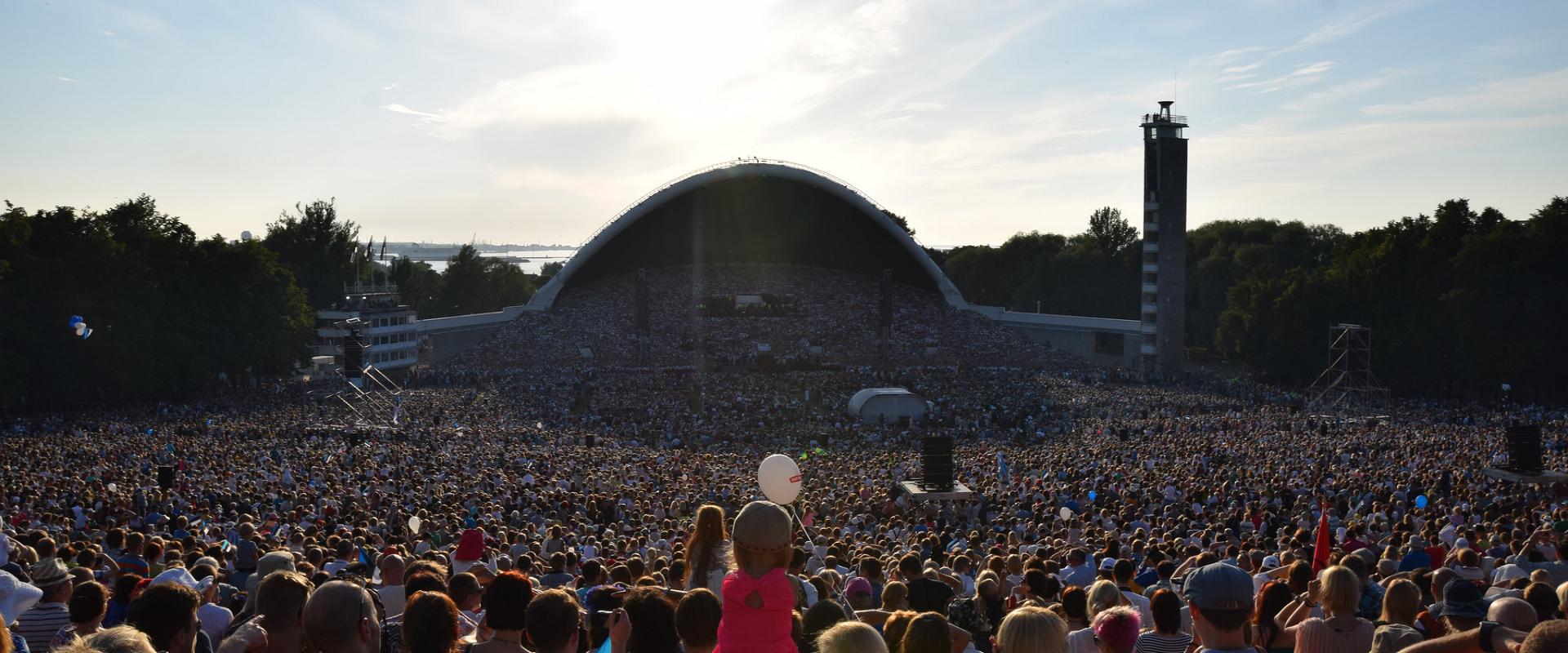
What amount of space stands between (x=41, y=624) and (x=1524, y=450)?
20.4 meters

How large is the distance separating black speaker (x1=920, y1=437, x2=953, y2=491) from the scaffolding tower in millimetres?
23301

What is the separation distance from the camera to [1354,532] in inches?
461

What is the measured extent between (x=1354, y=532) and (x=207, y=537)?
11.6 metres

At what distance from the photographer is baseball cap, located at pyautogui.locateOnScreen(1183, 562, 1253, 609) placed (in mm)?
3953

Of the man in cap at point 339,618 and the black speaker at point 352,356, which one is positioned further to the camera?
the black speaker at point 352,356

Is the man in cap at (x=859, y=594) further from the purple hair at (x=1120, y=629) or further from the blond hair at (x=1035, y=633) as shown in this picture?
the blond hair at (x=1035, y=633)

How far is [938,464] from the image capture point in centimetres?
1786

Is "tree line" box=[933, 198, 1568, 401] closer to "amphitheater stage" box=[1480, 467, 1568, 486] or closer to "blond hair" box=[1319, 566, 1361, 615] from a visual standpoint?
"amphitheater stage" box=[1480, 467, 1568, 486]

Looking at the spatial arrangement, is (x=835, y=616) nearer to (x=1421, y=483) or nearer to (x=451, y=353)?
(x=1421, y=483)

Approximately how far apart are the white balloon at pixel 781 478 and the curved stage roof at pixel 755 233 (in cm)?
4845

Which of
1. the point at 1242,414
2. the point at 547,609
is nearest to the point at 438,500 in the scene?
the point at 547,609

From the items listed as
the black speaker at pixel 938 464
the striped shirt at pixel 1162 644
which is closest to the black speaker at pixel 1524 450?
the black speaker at pixel 938 464

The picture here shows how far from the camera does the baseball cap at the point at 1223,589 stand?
3953mm

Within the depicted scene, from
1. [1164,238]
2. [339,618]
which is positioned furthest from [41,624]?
[1164,238]
